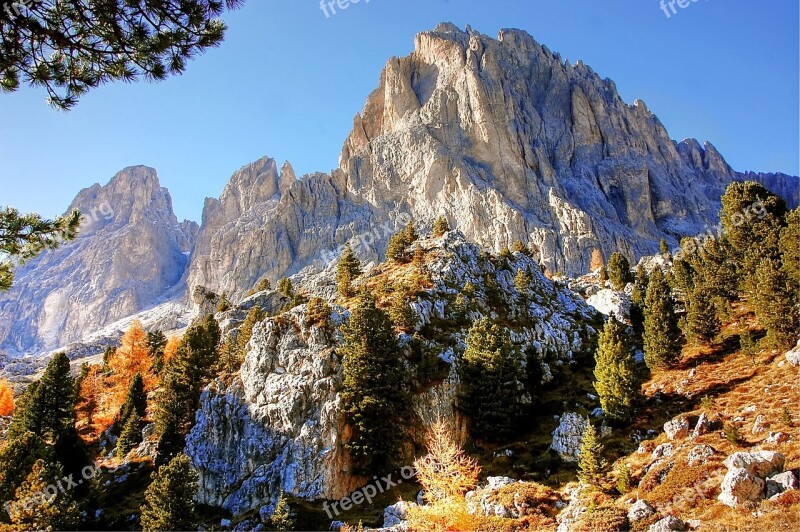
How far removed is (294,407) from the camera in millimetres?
39375

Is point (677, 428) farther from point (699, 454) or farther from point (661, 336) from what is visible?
point (661, 336)

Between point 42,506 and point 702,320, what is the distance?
57.0m

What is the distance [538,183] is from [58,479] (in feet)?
507

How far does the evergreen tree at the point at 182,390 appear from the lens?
42.9m

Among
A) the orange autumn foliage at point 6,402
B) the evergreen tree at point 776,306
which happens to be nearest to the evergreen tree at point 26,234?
the evergreen tree at point 776,306

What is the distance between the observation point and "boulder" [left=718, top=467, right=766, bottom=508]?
824 inches

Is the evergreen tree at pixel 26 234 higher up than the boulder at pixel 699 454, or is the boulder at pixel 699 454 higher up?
the evergreen tree at pixel 26 234

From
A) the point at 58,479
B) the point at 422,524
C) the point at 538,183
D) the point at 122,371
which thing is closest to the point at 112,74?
the point at 422,524

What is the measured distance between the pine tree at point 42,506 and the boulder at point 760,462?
39.7m

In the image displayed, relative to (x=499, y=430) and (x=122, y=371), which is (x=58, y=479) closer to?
(x=499, y=430)

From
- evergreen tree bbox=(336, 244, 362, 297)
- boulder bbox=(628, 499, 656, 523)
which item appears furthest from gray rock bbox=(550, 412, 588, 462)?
evergreen tree bbox=(336, 244, 362, 297)

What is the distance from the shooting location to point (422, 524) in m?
27.3

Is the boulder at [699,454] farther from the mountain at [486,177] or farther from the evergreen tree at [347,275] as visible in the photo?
the mountain at [486,177]

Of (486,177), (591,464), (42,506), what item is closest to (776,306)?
(591,464)
